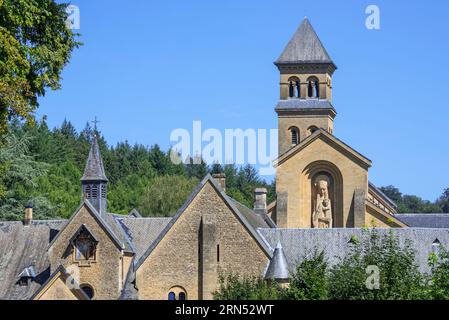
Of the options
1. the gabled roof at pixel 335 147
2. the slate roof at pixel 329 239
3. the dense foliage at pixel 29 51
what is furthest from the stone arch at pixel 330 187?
the dense foliage at pixel 29 51

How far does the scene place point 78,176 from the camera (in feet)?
396

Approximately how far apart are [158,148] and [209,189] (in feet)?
315

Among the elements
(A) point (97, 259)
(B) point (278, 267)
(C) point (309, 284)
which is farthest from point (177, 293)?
(C) point (309, 284)

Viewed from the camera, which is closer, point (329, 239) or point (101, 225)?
point (329, 239)

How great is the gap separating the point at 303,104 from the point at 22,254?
3382 centimetres

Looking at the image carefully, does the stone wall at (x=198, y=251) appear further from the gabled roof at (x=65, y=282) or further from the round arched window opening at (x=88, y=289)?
the round arched window opening at (x=88, y=289)

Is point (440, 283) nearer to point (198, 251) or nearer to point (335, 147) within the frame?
Answer: point (198, 251)

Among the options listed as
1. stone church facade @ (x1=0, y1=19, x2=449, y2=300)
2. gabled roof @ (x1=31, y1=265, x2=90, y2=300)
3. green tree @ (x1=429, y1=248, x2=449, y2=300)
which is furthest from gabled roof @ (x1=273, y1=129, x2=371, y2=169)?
green tree @ (x1=429, y1=248, x2=449, y2=300)

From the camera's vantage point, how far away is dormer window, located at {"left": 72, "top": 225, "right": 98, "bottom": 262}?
58.8 metres

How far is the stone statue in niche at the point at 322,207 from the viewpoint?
72188mm

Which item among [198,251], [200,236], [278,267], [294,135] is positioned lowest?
[278,267]

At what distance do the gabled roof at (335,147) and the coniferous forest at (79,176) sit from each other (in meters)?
Answer: 17.8
